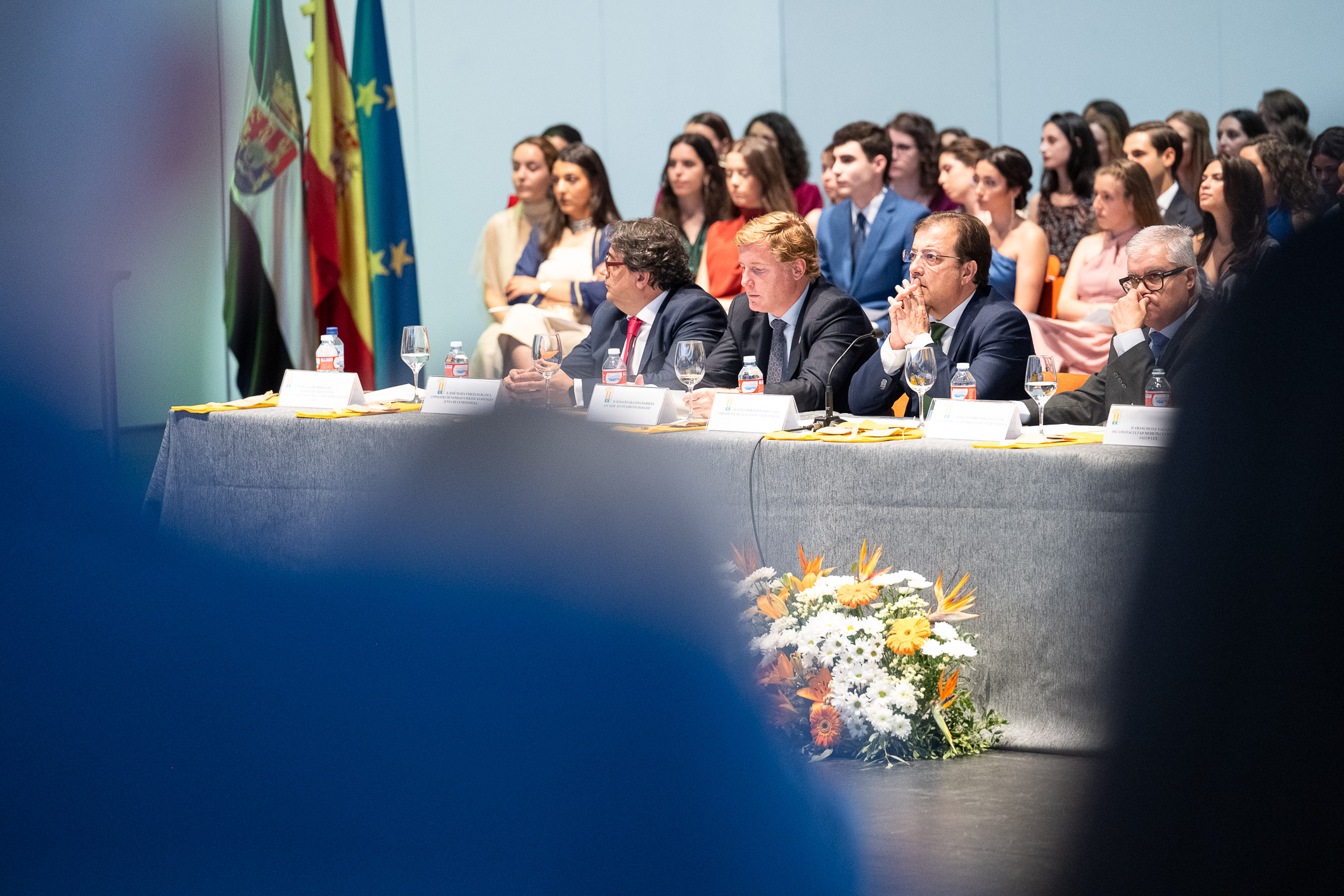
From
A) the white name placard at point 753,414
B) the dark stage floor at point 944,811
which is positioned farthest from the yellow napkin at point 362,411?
the dark stage floor at point 944,811

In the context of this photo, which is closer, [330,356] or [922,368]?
[922,368]

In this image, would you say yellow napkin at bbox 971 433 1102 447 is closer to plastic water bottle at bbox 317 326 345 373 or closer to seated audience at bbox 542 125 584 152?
plastic water bottle at bbox 317 326 345 373

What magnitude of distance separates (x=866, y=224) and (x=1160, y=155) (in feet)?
3.70

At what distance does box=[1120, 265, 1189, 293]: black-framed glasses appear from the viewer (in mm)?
2803

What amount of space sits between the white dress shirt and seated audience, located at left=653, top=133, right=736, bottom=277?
204 centimetres

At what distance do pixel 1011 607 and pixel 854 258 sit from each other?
2620 mm

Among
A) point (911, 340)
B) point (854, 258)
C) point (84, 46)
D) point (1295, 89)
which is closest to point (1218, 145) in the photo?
point (1295, 89)

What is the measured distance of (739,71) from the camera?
7.22m

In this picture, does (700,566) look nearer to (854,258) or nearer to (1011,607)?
(1011,607)

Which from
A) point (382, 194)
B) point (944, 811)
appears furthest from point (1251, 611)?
point (382, 194)

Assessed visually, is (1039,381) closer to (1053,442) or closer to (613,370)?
(1053,442)

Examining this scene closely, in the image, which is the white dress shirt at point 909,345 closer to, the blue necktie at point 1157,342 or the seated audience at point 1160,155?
the blue necktie at point 1157,342

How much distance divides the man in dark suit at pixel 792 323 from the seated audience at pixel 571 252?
1.45 metres

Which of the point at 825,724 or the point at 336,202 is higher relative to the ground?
the point at 336,202
